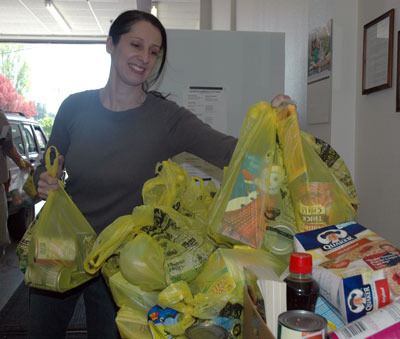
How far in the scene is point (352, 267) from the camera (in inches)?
25.1

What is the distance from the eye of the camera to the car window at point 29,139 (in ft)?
19.1

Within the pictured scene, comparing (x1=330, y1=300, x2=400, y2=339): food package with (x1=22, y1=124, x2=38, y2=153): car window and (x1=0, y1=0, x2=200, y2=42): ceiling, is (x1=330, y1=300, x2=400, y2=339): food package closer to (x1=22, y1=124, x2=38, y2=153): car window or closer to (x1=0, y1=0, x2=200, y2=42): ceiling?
(x1=22, y1=124, x2=38, y2=153): car window

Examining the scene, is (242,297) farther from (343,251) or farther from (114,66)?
(114,66)

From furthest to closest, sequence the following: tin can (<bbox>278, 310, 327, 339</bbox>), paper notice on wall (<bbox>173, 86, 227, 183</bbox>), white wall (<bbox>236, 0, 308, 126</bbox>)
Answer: paper notice on wall (<bbox>173, 86, 227, 183</bbox>)
white wall (<bbox>236, 0, 308, 126</bbox>)
tin can (<bbox>278, 310, 327, 339</bbox>)

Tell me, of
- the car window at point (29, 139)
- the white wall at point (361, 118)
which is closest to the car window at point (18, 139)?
the car window at point (29, 139)

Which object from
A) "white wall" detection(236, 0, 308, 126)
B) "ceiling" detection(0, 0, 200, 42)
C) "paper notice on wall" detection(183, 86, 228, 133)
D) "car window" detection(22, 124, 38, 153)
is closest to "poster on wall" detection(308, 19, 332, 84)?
"white wall" detection(236, 0, 308, 126)

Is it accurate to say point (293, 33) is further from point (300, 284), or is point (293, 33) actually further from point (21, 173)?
point (21, 173)

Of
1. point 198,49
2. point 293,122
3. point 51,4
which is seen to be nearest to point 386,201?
point 293,122

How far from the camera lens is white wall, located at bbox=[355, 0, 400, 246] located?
4.83 feet

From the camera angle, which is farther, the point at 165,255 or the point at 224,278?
the point at 165,255

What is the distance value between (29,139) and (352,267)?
5.95m

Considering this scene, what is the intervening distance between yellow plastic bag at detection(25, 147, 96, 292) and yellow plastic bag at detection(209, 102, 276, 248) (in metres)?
0.45

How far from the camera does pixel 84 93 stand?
4.65 ft

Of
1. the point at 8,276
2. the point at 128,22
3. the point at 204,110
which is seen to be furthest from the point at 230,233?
the point at 8,276
